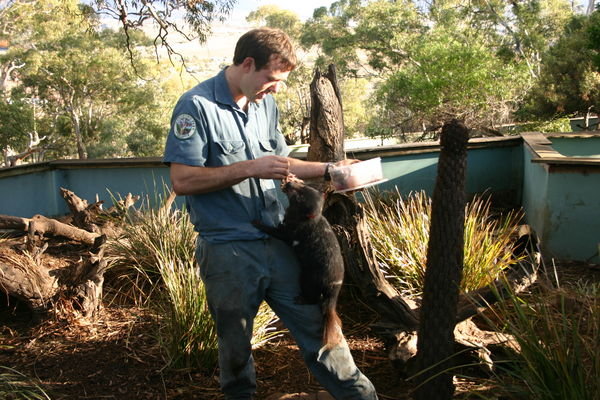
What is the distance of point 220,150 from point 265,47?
48cm

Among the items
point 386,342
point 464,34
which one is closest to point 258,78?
point 386,342

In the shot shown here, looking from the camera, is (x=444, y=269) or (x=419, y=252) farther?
(x=419, y=252)

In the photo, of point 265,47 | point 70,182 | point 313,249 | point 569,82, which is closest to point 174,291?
point 313,249

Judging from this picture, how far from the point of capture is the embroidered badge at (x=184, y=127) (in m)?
2.35

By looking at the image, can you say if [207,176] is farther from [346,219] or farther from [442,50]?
[442,50]

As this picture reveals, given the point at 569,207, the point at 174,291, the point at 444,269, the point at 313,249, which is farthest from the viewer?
the point at 569,207

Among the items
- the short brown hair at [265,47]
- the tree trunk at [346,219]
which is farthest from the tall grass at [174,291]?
the short brown hair at [265,47]

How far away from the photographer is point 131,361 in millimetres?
3701

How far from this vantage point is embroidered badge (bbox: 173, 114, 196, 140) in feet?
7.72

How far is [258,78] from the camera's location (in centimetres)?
240

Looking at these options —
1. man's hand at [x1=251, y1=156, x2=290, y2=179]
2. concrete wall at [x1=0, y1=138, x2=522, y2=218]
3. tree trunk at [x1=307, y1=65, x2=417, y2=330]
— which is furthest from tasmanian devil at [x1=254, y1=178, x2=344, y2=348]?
concrete wall at [x1=0, y1=138, x2=522, y2=218]

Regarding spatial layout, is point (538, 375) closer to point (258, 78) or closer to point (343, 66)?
point (258, 78)

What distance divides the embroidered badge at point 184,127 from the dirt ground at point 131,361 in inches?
67.4

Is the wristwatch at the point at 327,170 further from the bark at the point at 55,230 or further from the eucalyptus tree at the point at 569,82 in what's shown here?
the eucalyptus tree at the point at 569,82
